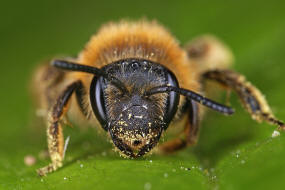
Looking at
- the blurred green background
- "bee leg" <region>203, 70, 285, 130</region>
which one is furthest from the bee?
the blurred green background

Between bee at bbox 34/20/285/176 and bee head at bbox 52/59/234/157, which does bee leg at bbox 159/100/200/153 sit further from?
bee head at bbox 52/59/234/157

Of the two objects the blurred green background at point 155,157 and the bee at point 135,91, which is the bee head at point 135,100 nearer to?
the bee at point 135,91

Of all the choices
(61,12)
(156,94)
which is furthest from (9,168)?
(61,12)

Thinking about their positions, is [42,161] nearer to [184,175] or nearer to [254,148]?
[184,175]

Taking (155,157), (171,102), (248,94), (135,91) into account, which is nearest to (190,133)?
(155,157)

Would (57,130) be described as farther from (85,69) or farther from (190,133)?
(190,133)

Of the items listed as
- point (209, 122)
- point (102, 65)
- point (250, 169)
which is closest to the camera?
point (250, 169)
